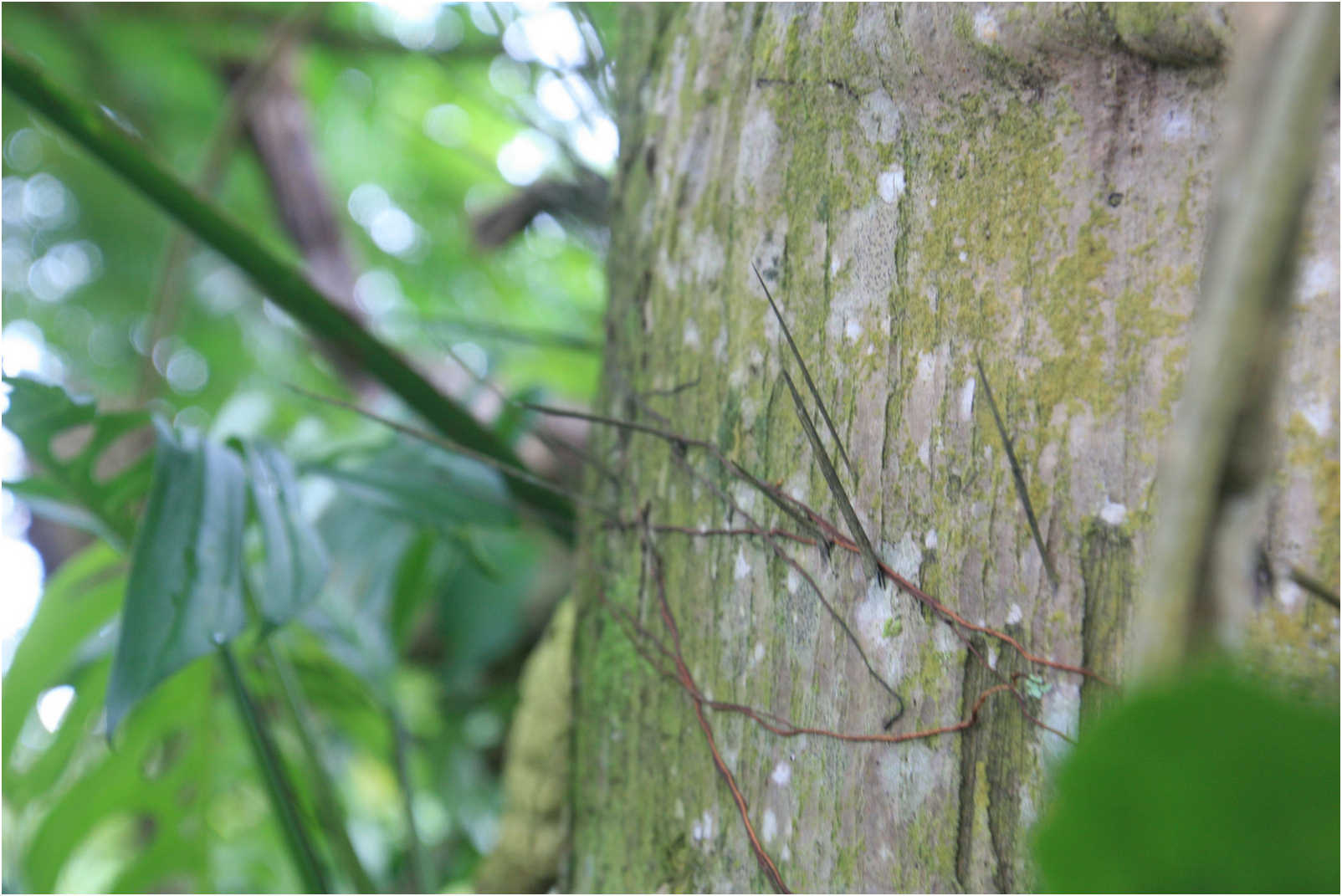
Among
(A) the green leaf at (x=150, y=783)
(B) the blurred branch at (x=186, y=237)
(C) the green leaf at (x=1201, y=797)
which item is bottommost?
(A) the green leaf at (x=150, y=783)

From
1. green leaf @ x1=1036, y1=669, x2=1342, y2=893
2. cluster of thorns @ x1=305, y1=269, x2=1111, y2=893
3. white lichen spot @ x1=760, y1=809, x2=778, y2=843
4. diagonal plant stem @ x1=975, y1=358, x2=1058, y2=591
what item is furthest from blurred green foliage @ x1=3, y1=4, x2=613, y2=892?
green leaf @ x1=1036, y1=669, x2=1342, y2=893

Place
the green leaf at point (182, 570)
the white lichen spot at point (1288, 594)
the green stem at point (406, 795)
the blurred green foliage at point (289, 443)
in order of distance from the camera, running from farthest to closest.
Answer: the green stem at point (406, 795) → the blurred green foliage at point (289, 443) → the green leaf at point (182, 570) → the white lichen spot at point (1288, 594)

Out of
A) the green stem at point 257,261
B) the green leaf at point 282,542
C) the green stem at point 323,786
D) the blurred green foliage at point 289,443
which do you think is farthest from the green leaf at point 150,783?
the green stem at point 257,261

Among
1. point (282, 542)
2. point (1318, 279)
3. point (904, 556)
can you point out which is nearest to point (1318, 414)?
point (1318, 279)

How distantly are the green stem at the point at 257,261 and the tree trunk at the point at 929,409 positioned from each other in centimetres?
24

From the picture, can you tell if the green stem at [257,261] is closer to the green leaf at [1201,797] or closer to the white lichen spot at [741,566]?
the white lichen spot at [741,566]

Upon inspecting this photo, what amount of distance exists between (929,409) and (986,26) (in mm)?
173

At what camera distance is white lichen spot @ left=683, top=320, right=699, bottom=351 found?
0.56m

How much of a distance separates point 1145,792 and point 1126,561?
0.82ft

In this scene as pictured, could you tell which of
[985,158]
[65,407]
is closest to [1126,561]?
[985,158]

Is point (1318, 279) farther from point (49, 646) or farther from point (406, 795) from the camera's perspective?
point (49, 646)

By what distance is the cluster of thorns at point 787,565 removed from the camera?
38cm

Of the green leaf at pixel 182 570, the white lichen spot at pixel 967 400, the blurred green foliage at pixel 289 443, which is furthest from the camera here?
the blurred green foliage at pixel 289 443

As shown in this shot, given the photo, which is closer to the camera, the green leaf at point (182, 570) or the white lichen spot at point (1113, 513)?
the white lichen spot at point (1113, 513)
